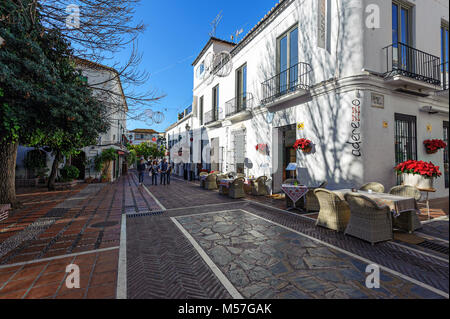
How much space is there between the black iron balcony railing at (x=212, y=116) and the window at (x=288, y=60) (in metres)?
6.32

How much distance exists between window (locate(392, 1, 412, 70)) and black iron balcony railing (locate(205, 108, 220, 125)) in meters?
10.1

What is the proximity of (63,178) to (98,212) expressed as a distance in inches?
335

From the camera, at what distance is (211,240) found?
13.9 feet

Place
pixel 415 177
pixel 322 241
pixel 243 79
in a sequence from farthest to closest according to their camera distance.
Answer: pixel 243 79 → pixel 415 177 → pixel 322 241

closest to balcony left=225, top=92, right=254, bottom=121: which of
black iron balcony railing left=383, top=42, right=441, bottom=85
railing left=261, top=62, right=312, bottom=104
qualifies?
railing left=261, top=62, right=312, bottom=104

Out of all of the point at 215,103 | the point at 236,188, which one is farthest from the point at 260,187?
the point at 215,103

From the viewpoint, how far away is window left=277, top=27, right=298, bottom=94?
8602 millimetres

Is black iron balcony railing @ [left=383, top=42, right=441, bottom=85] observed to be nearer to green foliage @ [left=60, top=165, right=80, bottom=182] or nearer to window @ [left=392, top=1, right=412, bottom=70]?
window @ [left=392, top=1, right=412, bottom=70]

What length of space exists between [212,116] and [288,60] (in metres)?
7.64

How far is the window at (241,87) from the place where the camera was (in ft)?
39.3

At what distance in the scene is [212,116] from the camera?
1551 cm

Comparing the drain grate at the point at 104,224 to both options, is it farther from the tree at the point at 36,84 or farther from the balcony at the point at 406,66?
the balcony at the point at 406,66
